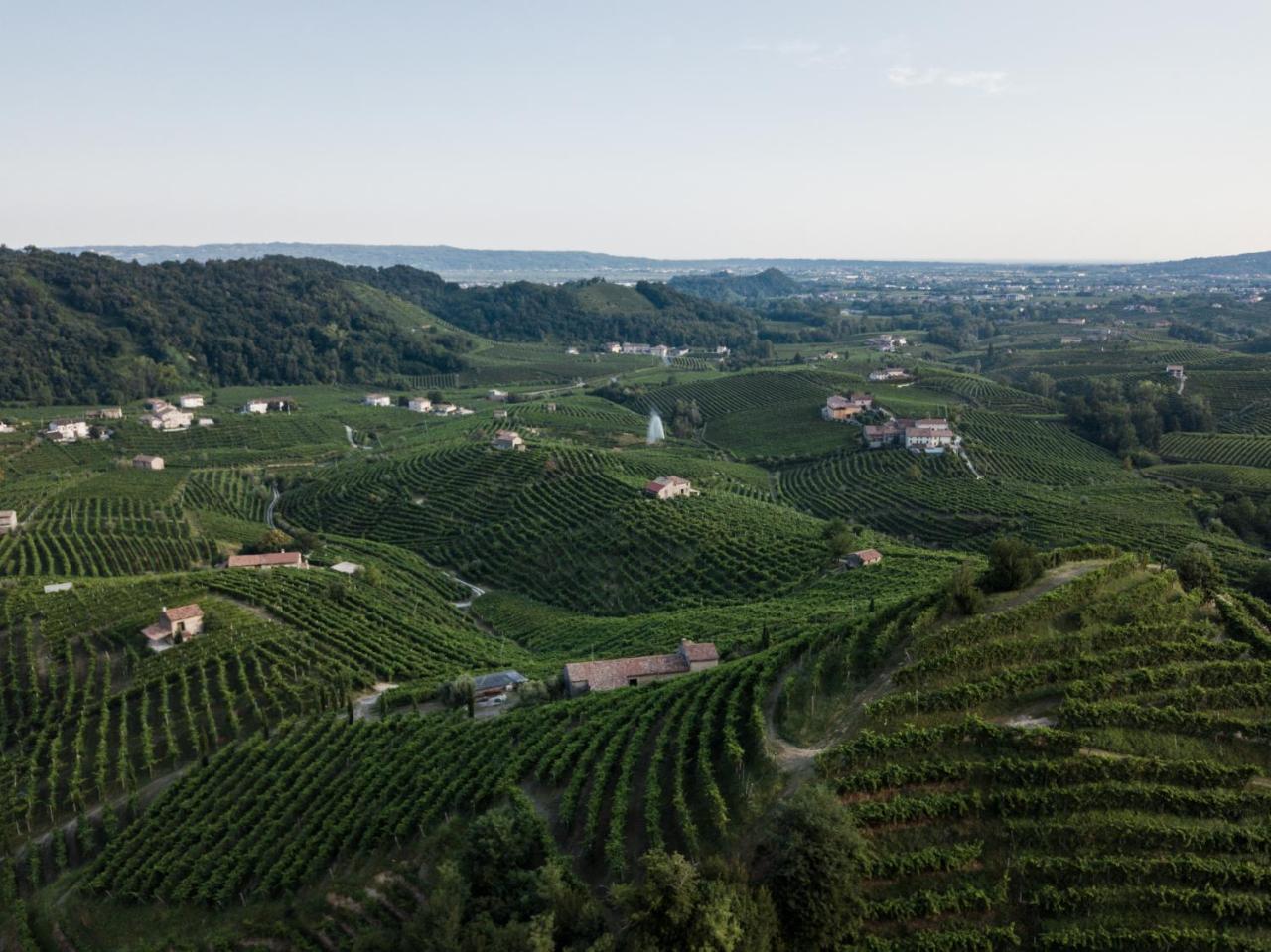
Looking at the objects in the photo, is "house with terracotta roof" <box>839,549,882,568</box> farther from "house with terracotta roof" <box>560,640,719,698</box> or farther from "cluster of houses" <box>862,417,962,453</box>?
"cluster of houses" <box>862,417,962,453</box>

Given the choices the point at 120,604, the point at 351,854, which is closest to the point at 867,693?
the point at 351,854

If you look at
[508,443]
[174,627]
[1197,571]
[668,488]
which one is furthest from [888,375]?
[174,627]

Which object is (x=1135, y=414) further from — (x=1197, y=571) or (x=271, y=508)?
(x=271, y=508)

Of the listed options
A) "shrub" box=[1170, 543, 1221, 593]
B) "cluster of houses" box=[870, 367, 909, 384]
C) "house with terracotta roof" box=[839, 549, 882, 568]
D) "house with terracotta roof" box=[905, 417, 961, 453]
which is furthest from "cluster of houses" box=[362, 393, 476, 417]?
"shrub" box=[1170, 543, 1221, 593]

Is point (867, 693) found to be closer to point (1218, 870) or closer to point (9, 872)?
point (1218, 870)

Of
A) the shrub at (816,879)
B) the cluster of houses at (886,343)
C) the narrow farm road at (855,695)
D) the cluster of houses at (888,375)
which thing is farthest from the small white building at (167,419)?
the cluster of houses at (886,343)

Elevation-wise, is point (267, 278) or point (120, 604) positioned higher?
point (267, 278)

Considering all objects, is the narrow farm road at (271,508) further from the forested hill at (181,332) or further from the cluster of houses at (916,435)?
the cluster of houses at (916,435)
